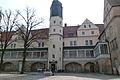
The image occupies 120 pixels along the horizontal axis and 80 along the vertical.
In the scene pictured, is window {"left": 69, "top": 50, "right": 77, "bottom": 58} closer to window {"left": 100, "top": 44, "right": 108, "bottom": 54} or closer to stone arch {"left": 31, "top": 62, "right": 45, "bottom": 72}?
stone arch {"left": 31, "top": 62, "right": 45, "bottom": 72}

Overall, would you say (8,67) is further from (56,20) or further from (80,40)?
(80,40)

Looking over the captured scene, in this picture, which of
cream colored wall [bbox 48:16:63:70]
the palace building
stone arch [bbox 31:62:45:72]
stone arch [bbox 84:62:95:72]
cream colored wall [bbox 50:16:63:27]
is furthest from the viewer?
cream colored wall [bbox 50:16:63:27]

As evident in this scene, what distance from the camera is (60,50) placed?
37.0 meters

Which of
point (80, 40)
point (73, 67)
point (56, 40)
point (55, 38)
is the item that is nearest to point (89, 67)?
point (73, 67)

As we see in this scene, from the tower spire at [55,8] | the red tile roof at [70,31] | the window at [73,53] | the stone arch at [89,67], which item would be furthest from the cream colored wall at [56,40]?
the stone arch at [89,67]

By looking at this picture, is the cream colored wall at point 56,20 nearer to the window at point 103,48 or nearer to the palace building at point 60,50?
the palace building at point 60,50

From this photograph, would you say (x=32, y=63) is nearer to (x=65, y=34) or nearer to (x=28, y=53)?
(x=28, y=53)

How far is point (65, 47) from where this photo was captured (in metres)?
38.5

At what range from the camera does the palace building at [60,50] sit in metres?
36.1

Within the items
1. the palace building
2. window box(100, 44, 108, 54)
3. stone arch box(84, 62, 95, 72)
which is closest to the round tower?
the palace building

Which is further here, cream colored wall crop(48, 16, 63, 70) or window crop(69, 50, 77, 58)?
window crop(69, 50, 77, 58)

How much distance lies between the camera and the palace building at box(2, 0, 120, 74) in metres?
36.1

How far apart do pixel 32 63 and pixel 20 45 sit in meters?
8.02

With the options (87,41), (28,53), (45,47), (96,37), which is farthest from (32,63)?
(96,37)
